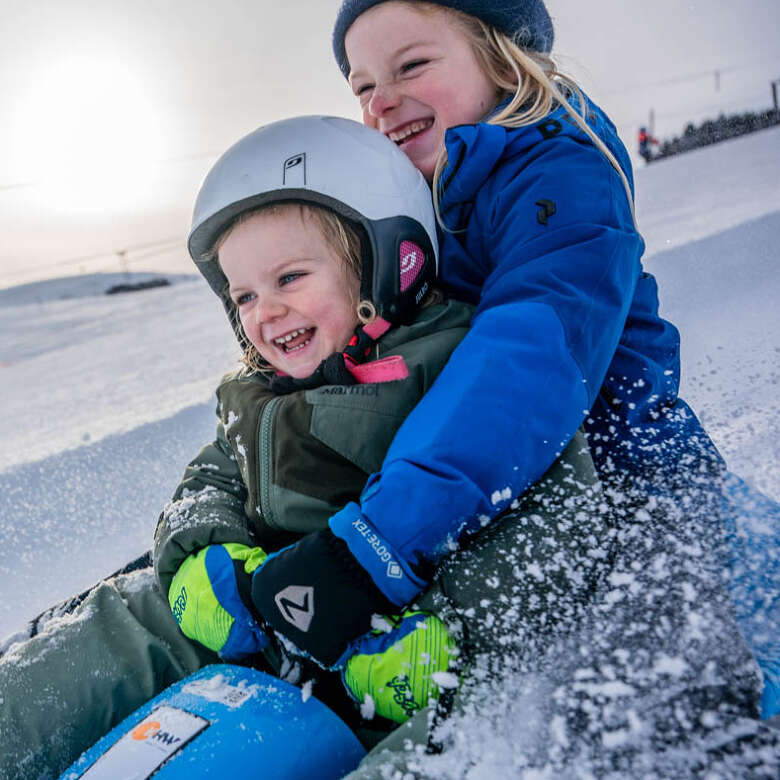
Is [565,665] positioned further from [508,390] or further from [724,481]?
[724,481]

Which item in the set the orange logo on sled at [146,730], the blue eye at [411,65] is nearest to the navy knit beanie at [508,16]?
the blue eye at [411,65]

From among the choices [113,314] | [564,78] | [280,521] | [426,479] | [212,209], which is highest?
[564,78]

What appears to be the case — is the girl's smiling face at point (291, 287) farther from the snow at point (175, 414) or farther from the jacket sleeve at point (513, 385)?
the snow at point (175, 414)

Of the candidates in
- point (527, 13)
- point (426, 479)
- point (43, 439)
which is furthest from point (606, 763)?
point (43, 439)

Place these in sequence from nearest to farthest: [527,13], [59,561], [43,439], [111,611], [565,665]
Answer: [565,665] < [111,611] < [527,13] < [59,561] < [43,439]

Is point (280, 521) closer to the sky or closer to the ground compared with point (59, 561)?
closer to the sky

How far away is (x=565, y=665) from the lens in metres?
0.81

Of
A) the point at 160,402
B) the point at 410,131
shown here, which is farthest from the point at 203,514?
the point at 160,402

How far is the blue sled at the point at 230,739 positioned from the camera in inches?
32.2

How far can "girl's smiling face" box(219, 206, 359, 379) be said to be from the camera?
50.6 inches

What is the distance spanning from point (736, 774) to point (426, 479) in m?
0.47

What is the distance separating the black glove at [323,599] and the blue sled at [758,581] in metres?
0.47

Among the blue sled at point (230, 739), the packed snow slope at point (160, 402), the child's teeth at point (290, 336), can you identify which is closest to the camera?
the blue sled at point (230, 739)

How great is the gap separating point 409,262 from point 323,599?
2.29ft
